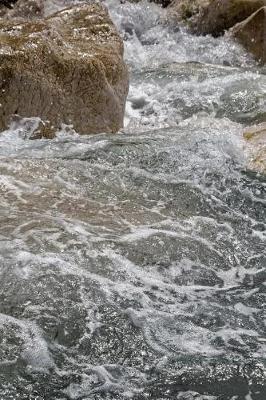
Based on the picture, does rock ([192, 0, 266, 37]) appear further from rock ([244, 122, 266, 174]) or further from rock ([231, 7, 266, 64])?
rock ([244, 122, 266, 174])

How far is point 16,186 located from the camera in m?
5.19

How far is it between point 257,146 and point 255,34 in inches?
240

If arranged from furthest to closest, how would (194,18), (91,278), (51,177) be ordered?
(194,18) → (51,177) → (91,278)

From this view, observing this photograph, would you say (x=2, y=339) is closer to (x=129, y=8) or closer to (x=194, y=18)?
(x=194, y=18)

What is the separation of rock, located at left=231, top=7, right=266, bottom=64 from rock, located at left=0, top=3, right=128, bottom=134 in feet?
16.3

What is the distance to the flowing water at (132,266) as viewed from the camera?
3256 millimetres

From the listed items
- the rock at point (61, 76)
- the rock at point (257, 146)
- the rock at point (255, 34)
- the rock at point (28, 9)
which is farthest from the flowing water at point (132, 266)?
the rock at point (28, 9)

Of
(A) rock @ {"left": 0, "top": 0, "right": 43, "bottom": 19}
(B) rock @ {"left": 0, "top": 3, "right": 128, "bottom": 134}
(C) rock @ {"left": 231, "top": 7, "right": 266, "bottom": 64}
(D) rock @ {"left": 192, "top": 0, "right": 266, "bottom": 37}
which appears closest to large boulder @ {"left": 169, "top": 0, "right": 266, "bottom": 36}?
(D) rock @ {"left": 192, "top": 0, "right": 266, "bottom": 37}

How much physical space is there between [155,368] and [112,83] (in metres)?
4.80

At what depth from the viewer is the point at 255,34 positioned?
39.3 feet

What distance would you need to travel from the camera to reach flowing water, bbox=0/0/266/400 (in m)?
3.26

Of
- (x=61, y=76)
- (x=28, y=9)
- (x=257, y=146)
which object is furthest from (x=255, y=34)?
(x=61, y=76)

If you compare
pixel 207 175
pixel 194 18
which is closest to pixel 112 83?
pixel 207 175

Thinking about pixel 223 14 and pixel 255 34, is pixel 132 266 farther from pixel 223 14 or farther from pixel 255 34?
pixel 223 14
